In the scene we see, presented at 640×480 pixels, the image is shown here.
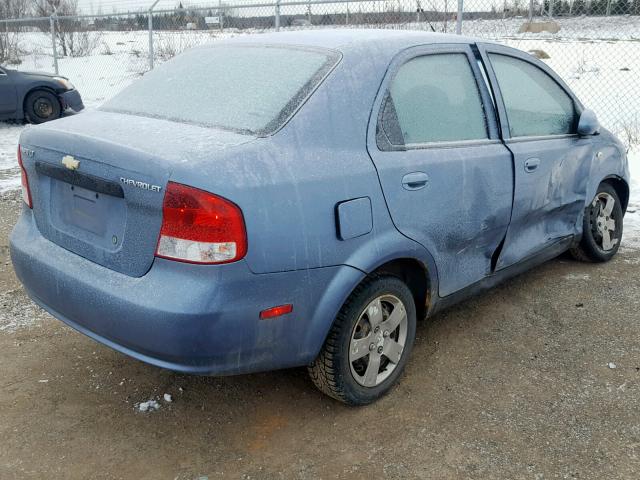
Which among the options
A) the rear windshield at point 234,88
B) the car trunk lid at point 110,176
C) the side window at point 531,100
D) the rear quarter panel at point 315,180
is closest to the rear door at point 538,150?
the side window at point 531,100

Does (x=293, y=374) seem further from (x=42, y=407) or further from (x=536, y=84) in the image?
(x=536, y=84)

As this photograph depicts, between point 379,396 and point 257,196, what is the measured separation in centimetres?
124

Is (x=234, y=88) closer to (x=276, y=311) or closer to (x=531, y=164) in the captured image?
(x=276, y=311)

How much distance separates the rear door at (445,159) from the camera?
2855 mm

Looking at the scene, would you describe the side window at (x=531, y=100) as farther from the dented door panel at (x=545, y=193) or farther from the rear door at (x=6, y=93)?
the rear door at (x=6, y=93)

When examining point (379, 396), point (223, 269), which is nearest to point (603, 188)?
point (379, 396)

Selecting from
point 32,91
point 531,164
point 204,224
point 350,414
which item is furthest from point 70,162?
point 32,91

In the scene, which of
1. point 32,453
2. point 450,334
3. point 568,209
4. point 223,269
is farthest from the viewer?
point 568,209

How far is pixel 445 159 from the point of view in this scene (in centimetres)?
307

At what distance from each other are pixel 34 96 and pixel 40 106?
0.59 ft

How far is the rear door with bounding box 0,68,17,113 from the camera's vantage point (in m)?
10.5

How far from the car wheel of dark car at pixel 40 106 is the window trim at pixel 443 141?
8.97 m

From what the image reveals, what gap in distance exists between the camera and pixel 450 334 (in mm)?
3756

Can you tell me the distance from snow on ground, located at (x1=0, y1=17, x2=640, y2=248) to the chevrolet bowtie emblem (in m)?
4.45
